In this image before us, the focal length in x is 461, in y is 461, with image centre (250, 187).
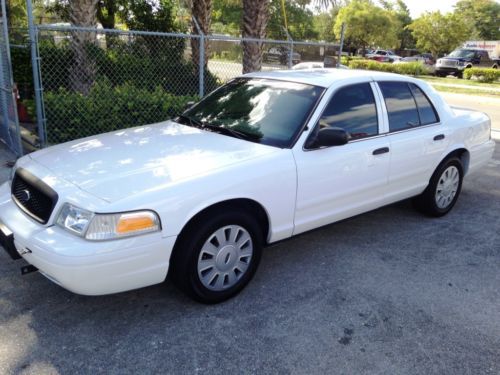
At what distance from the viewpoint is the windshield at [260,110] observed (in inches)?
149

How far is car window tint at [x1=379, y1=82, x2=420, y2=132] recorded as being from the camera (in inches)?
175

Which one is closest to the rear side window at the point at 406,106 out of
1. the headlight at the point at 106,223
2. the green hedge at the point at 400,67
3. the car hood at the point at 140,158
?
the car hood at the point at 140,158

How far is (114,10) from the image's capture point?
620 inches

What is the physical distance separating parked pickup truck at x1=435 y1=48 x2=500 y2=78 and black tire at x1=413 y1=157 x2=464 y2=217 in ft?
88.3

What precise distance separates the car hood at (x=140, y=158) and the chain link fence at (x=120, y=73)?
2.82 m

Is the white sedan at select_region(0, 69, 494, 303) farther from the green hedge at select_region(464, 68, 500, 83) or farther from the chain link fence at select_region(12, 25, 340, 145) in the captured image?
the green hedge at select_region(464, 68, 500, 83)

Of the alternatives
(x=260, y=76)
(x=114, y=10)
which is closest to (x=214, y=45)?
(x=114, y=10)

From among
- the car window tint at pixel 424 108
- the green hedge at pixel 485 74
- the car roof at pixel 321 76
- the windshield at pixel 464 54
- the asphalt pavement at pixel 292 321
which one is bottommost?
the asphalt pavement at pixel 292 321

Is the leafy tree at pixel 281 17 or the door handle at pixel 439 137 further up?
the leafy tree at pixel 281 17

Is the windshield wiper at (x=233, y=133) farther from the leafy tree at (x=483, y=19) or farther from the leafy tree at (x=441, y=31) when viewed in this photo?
the leafy tree at (x=483, y=19)

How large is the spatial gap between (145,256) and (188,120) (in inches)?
72.7

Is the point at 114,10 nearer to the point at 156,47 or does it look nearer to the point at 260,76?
the point at 156,47

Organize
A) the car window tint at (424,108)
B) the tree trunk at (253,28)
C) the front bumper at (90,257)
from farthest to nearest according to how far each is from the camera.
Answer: the tree trunk at (253,28) < the car window tint at (424,108) < the front bumper at (90,257)

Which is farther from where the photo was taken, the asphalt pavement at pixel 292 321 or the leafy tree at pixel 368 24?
the leafy tree at pixel 368 24
